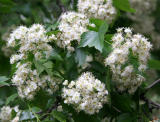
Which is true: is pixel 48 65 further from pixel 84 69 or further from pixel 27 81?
pixel 84 69

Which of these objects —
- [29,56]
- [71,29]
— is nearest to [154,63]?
[71,29]

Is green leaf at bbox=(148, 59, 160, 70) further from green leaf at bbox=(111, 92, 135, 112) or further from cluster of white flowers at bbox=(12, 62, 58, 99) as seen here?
cluster of white flowers at bbox=(12, 62, 58, 99)

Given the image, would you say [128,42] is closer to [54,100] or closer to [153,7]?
[54,100]

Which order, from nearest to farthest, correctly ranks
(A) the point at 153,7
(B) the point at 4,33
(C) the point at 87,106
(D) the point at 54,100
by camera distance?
1. (C) the point at 87,106
2. (D) the point at 54,100
3. (B) the point at 4,33
4. (A) the point at 153,7

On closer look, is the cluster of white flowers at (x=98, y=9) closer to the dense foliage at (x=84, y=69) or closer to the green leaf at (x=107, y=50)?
the dense foliage at (x=84, y=69)

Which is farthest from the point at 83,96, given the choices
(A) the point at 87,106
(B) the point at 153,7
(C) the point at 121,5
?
(B) the point at 153,7

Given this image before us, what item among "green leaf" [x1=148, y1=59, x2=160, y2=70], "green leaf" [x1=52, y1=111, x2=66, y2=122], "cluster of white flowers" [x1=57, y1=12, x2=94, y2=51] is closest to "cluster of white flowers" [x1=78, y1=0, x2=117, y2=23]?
"cluster of white flowers" [x1=57, y1=12, x2=94, y2=51]
